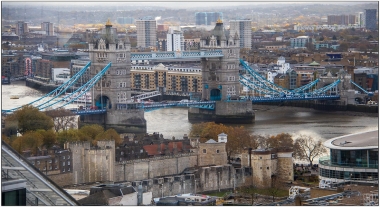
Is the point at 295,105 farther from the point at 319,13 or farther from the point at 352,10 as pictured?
the point at 319,13

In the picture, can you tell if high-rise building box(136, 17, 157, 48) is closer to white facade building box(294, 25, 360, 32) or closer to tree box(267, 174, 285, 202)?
white facade building box(294, 25, 360, 32)

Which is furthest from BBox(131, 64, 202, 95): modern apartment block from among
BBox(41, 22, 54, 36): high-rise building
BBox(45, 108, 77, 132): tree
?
BBox(41, 22, 54, 36): high-rise building

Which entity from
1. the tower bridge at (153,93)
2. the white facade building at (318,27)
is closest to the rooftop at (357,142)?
the tower bridge at (153,93)

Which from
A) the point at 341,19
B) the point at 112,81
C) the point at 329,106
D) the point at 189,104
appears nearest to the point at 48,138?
the point at 112,81

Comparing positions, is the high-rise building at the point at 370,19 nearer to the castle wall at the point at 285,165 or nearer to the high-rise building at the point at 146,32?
the high-rise building at the point at 146,32

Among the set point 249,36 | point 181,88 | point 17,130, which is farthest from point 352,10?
point 17,130

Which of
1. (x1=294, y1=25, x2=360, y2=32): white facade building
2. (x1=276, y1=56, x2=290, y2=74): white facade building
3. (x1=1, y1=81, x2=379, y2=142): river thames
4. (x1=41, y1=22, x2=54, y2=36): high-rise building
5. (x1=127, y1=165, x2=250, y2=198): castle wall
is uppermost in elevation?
(x1=41, y1=22, x2=54, y2=36): high-rise building
